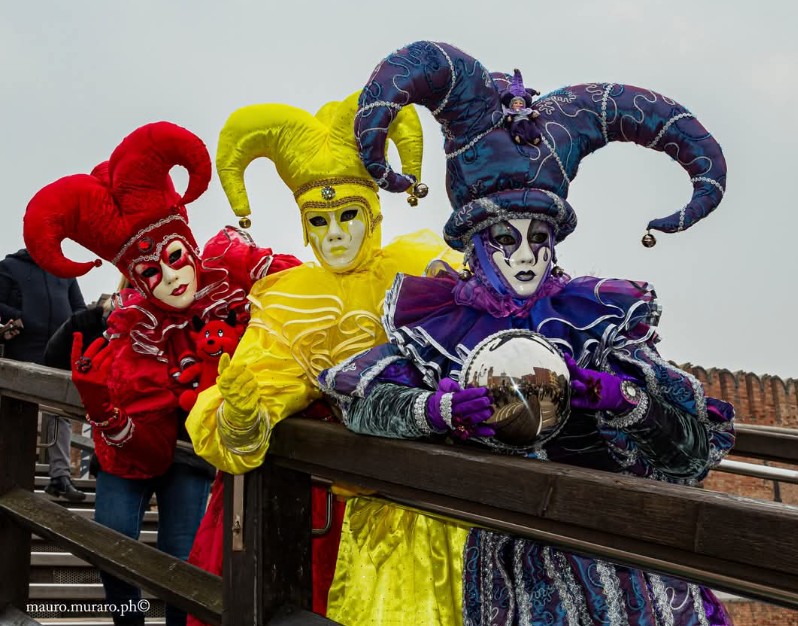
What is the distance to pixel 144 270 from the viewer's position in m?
2.59

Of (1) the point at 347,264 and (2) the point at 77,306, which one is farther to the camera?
(2) the point at 77,306

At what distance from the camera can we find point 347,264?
2275 mm

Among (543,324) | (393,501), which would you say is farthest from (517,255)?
(393,501)

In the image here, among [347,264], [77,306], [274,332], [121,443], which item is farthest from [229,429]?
[77,306]

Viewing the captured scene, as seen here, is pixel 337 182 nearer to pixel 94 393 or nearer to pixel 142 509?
pixel 94 393

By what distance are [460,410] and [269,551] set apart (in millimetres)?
546

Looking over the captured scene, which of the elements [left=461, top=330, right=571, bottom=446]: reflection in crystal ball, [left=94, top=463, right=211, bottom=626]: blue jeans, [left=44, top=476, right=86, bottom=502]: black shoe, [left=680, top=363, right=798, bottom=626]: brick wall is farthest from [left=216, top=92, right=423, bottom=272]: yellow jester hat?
[left=680, top=363, right=798, bottom=626]: brick wall

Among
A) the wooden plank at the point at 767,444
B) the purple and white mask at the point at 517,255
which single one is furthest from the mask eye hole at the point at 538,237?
the wooden plank at the point at 767,444

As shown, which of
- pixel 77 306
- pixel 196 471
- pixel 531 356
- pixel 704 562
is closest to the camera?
pixel 704 562

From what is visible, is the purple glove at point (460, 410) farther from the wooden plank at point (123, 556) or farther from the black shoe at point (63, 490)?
the black shoe at point (63, 490)

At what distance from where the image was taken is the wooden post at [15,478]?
2.74 m

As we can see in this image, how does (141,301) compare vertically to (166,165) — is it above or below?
below

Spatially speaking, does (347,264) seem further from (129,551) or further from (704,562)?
(704,562)

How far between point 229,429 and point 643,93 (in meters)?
1.06
